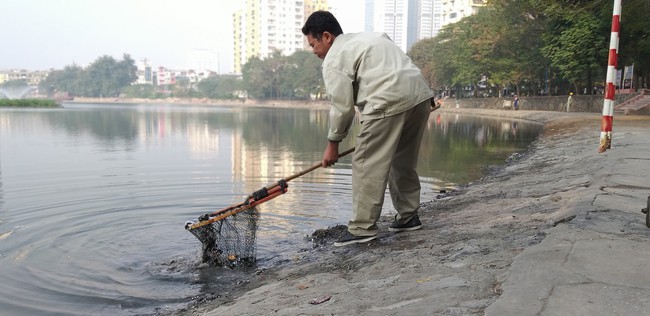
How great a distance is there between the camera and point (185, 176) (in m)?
11.3

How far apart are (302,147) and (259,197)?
521 inches

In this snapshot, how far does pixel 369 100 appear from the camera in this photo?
13.0 feet

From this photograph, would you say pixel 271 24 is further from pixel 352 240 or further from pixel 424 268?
pixel 424 268

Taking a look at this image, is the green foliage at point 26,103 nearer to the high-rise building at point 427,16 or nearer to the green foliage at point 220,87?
the green foliage at point 220,87

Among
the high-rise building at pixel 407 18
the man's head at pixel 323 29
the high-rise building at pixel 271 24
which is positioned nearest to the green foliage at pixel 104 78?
the high-rise building at pixel 271 24

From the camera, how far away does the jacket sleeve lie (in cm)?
390

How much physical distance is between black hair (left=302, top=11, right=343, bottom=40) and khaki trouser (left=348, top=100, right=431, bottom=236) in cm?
81

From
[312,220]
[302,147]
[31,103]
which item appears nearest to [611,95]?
[312,220]

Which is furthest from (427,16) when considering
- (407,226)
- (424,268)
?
(424,268)

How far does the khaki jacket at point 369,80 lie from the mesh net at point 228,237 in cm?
158

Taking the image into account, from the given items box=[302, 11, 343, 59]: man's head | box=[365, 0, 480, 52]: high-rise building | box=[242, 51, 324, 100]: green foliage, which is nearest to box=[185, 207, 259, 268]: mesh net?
box=[302, 11, 343, 59]: man's head

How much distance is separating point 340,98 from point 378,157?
22.1 inches

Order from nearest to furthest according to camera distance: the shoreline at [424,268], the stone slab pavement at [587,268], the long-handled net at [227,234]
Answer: the stone slab pavement at [587,268]
the shoreline at [424,268]
the long-handled net at [227,234]

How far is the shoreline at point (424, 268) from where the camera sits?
2619 mm
